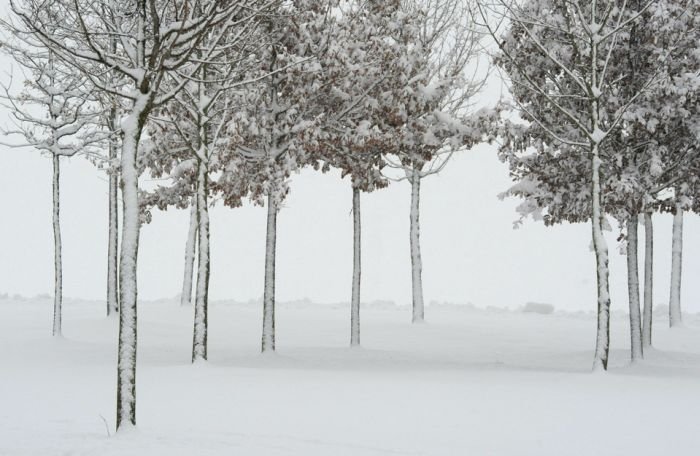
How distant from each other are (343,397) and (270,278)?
7225mm

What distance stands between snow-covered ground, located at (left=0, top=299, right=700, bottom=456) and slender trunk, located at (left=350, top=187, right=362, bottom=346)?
987mm

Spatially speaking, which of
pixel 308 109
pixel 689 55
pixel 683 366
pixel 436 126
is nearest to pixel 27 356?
pixel 308 109

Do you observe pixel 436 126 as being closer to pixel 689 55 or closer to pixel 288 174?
pixel 288 174

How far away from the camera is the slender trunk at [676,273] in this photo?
95.0 ft

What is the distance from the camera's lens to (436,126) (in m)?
21.1

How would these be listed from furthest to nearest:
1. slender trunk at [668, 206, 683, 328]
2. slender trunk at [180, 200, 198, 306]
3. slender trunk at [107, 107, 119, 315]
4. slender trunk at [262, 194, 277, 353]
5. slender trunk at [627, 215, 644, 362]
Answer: slender trunk at [180, 200, 198, 306], slender trunk at [668, 206, 683, 328], slender trunk at [107, 107, 119, 315], slender trunk at [627, 215, 644, 362], slender trunk at [262, 194, 277, 353]

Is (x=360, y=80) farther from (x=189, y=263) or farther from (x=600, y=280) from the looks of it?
(x=189, y=263)

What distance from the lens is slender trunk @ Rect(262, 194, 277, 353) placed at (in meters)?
18.3

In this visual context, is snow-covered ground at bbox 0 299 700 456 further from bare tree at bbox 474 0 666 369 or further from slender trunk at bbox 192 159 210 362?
bare tree at bbox 474 0 666 369

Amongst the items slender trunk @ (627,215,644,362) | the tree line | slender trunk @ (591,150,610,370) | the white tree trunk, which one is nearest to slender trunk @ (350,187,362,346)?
the tree line

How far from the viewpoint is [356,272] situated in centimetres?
2112

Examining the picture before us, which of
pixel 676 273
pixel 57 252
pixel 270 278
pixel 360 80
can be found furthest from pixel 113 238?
pixel 676 273

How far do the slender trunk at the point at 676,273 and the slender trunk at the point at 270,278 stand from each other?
18.0 m

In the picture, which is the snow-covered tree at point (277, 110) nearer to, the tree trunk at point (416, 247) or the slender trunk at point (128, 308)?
the slender trunk at point (128, 308)
